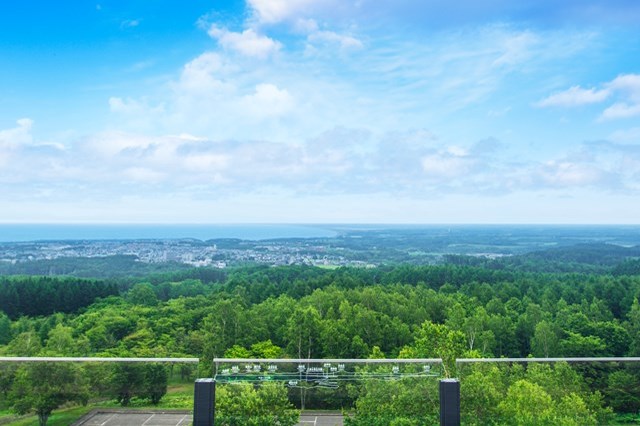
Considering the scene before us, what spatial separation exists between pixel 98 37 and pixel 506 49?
1470 cm

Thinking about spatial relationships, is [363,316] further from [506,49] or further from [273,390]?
[273,390]

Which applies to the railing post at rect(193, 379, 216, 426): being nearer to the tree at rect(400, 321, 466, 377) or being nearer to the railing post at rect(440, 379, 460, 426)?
the railing post at rect(440, 379, 460, 426)

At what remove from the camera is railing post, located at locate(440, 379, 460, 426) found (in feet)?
8.25

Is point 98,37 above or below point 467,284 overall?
above

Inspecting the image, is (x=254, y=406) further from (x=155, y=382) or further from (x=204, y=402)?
(x=155, y=382)

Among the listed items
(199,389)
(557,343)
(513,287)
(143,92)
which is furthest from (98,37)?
(513,287)

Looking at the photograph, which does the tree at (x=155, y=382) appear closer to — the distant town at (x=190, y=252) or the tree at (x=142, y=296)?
the tree at (x=142, y=296)

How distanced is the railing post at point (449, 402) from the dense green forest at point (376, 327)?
0.18 feet

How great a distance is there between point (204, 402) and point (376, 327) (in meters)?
13.9

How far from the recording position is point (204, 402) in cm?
251

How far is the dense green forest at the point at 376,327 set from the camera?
275cm

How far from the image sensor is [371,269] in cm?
2795

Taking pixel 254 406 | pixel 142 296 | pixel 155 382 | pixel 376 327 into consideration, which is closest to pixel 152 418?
pixel 155 382

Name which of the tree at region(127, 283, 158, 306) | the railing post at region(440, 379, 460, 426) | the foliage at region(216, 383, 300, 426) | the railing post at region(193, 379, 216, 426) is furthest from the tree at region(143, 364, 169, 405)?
the tree at region(127, 283, 158, 306)
